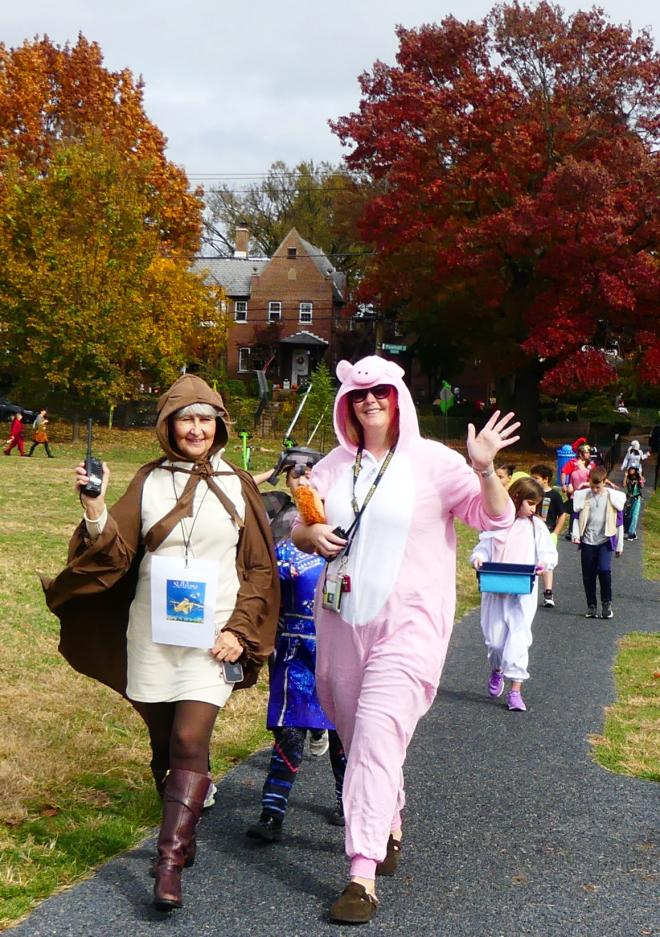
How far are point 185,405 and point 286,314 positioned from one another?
6398 centimetres

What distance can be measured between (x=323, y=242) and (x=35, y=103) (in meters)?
32.2

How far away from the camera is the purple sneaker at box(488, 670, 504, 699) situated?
841 centimetres

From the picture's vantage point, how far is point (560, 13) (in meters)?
37.8

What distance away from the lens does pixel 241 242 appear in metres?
72.6

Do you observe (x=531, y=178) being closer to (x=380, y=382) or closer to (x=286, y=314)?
(x=286, y=314)

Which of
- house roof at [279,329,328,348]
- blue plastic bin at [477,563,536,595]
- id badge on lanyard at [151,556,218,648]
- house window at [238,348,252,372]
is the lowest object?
blue plastic bin at [477,563,536,595]

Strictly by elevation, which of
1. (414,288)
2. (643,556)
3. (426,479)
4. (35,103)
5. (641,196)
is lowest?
(643,556)

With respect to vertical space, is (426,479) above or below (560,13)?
below

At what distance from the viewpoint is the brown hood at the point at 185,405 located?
15.4 feet

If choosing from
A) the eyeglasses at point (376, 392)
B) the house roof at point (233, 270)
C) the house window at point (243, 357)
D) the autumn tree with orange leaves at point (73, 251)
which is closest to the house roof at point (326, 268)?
the house roof at point (233, 270)

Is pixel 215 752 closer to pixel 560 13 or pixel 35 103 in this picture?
pixel 560 13

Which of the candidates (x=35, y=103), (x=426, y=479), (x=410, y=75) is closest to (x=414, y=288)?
(x=410, y=75)

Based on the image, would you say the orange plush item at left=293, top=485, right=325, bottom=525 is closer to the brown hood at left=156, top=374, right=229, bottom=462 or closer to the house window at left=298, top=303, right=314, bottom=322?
the brown hood at left=156, top=374, right=229, bottom=462

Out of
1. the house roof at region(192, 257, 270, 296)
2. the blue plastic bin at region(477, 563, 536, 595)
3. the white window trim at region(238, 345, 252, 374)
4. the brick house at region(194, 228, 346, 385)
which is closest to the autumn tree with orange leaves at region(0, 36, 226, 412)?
the brick house at region(194, 228, 346, 385)
